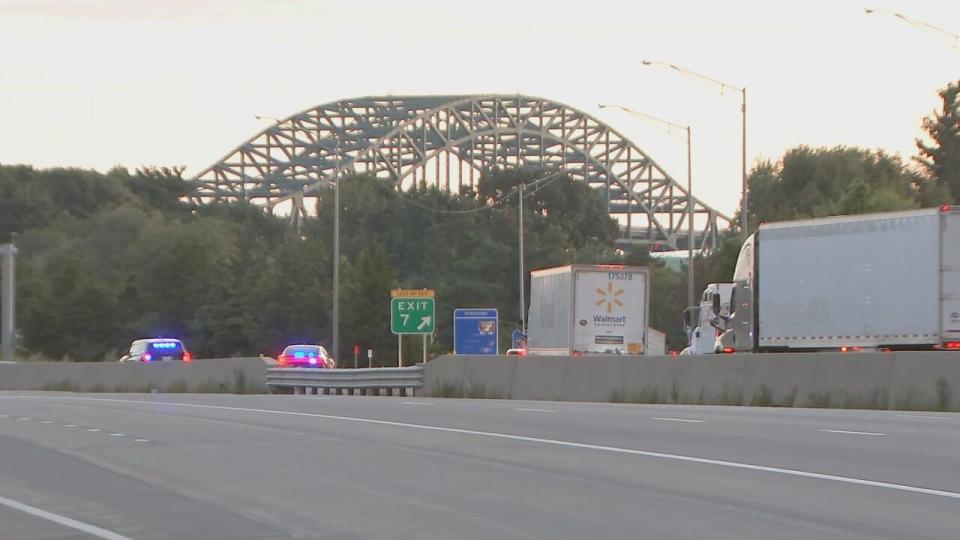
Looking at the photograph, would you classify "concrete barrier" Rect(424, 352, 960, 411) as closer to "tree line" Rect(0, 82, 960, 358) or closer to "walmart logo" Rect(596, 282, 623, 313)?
"walmart logo" Rect(596, 282, 623, 313)

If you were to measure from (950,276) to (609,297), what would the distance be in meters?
16.2

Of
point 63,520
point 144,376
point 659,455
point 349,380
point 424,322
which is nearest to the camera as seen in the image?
point 63,520

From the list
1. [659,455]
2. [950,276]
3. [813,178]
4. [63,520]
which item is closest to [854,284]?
[950,276]

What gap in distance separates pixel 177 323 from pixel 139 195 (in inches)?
2760

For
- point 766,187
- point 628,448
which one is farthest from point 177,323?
point 628,448

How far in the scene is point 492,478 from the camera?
14297mm

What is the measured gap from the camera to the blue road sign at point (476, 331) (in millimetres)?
58344

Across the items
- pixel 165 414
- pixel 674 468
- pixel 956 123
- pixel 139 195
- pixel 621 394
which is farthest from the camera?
pixel 139 195

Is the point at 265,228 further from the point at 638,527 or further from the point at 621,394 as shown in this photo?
the point at 638,527

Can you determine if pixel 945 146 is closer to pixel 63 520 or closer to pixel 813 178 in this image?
pixel 813 178

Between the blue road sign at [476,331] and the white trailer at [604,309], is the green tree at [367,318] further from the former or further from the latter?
the white trailer at [604,309]

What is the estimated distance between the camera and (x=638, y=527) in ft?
35.9

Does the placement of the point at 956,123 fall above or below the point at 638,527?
above

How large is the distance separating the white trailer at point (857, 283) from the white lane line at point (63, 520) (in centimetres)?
2141
